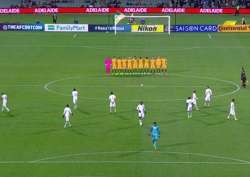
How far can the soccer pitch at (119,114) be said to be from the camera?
35781mm

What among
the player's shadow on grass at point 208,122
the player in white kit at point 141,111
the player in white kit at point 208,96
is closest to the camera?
the player in white kit at point 141,111

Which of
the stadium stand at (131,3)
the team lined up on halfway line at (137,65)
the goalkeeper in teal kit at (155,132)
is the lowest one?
the goalkeeper in teal kit at (155,132)

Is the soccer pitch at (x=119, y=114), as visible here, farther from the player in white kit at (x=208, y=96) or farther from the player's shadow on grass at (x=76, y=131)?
the player in white kit at (x=208, y=96)

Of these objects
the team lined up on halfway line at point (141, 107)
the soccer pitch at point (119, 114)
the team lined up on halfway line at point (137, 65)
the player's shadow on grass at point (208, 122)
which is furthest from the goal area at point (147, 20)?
the player's shadow on grass at point (208, 122)

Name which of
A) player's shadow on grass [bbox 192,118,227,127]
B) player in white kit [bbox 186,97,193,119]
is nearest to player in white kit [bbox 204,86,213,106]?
player in white kit [bbox 186,97,193,119]

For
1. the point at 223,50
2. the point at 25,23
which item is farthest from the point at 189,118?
the point at 25,23

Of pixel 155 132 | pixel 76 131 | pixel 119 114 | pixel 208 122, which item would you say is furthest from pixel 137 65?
pixel 155 132

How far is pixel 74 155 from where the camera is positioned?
123ft

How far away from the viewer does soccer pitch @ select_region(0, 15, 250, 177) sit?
3578 cm

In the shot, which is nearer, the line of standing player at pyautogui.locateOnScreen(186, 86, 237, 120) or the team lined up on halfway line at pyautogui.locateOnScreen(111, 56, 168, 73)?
the line of standing player at pyautogui.locateOnScreen(186, 86, 237, 120)

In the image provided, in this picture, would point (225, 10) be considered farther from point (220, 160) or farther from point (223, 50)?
point (220, 160)

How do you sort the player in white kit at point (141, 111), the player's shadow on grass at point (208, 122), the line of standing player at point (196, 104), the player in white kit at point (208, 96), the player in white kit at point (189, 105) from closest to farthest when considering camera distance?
1. the player in white kit at point (141, 111)
2. the player's shadow on grass at point (208, 122)
3. the line of standing player at point (196, 104)
4. the player in white kit at point (189, 105)
5. the player in white kit at point (208, 96)

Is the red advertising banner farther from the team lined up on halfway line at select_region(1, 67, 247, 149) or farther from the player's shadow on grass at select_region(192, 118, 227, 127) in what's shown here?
the player's shadow on grass at select_region(192, 118, 227, 127)

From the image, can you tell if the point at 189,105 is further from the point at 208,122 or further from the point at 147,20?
the point at 147,20
